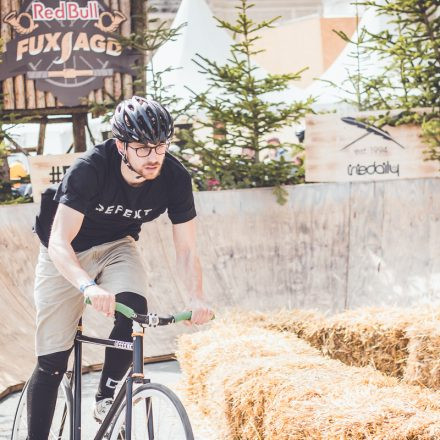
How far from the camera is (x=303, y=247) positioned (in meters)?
9.44

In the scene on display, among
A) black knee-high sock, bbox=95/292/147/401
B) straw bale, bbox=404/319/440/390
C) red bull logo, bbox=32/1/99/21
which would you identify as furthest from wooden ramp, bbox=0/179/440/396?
black knee-high sock, bbox=95/292/147/401

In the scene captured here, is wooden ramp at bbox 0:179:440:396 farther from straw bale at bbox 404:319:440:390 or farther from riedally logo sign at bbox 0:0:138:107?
straw bale at bbox 404:319:440:390

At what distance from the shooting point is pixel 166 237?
29.7 feet

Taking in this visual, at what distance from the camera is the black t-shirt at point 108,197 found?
395 cm

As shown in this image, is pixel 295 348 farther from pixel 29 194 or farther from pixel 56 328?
pixel 29 194

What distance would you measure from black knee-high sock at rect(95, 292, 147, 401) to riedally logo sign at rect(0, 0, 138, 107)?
21.5 feet

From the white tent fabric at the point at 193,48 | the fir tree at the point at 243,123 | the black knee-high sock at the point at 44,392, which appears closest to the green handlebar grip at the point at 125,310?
the black knee-high sock at the point at 44,392

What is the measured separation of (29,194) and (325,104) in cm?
604

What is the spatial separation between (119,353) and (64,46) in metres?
6.67

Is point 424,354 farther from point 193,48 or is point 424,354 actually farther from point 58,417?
point 193,48

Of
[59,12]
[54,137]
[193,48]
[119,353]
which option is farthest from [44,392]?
[54,137]

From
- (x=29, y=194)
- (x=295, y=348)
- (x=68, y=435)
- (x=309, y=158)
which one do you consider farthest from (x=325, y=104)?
(x=68, y=435)

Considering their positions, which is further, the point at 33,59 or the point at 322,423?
the point at 33,59

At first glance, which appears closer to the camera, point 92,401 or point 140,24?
point 92,401
